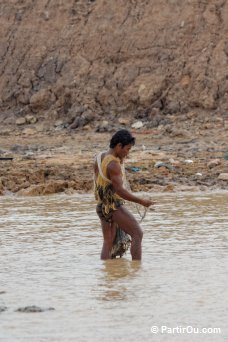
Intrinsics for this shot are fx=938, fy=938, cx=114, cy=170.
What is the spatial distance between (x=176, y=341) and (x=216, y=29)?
19157 mm

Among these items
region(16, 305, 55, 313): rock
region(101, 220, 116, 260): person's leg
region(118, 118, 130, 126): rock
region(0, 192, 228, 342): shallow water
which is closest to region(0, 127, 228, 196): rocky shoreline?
region(118, 118, 130, 126): rock

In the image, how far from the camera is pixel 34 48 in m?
25.7

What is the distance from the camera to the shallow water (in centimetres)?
516

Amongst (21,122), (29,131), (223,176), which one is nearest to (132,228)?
(223,176)

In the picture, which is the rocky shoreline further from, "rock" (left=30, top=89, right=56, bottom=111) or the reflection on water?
the reflection on water

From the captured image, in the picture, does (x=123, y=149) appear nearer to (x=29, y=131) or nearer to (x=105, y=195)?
(x=105, y=195)

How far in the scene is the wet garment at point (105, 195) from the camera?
24.1 feet

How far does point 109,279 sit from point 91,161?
32.3ft

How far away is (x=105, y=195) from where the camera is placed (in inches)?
291

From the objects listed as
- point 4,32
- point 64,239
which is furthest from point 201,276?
point 4,32

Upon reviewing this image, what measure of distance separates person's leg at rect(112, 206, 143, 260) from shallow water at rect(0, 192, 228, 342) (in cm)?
9

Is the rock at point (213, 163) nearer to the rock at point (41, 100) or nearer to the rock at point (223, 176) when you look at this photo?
the rock at point (223, 176)

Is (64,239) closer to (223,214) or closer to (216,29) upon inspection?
(223,214)

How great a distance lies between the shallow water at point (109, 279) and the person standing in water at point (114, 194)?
20 centimetres
